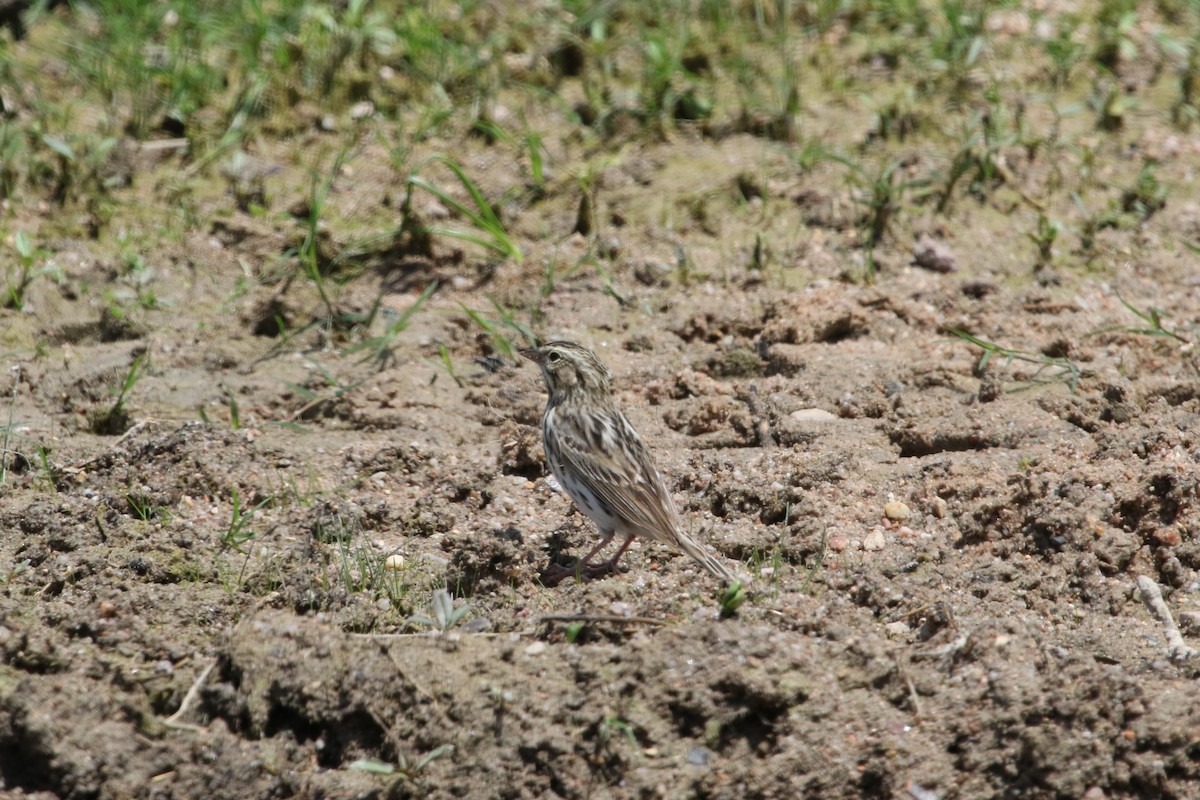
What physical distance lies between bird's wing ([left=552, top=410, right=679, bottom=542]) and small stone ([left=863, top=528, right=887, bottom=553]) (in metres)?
0.78

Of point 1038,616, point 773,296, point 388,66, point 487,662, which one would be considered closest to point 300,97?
point 388,66

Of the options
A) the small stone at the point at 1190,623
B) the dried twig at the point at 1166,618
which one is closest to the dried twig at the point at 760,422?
the dried twig at the point at 1166,618

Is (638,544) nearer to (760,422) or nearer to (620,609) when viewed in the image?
(620,609)

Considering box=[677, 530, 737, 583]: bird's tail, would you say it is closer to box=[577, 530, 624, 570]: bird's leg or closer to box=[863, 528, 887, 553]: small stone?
box=[577, 530, 624, 570]: bird's leg

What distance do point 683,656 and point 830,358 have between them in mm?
2674

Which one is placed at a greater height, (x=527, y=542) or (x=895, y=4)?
(x=895, y=4)

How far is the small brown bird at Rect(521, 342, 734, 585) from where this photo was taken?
582cm

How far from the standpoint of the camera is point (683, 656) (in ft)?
16.2

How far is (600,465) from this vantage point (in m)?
6.04

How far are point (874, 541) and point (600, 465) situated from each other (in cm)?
118

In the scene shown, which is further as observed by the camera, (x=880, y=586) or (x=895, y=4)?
(x=895, y=4)

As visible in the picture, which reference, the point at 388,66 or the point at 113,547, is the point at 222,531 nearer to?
the point at 113,547

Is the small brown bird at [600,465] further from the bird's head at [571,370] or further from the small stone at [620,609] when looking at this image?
the small stone at [620,609]

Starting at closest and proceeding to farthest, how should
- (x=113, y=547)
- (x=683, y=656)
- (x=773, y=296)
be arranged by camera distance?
(x=683, y=656)
(x=113, y=547)
(x=773, y=296)
